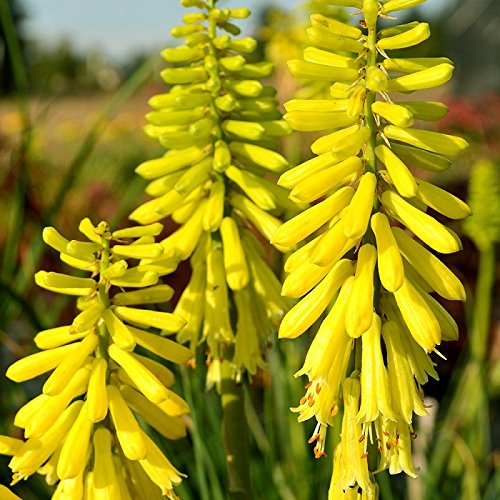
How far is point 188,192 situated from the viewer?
205 cm

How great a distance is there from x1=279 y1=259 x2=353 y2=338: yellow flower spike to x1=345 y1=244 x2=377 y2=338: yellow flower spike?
0.06 meters

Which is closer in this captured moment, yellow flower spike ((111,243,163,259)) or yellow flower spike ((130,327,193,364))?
yellow flower spike ((111,243,163,259))

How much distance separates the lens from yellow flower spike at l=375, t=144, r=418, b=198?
148cm

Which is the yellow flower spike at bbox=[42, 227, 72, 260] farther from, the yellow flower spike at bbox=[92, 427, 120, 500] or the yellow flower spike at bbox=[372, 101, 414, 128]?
the yellow flower spike at bbox=[372, 101, 414, 128]

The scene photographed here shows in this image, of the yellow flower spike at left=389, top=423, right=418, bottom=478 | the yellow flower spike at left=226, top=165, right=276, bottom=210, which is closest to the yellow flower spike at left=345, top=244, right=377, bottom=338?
the yellow flower spike at left=389, top=423, right=418, bottom=478

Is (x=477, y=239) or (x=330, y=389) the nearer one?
(x=330, y=389)

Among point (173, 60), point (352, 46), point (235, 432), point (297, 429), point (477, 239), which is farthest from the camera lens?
point (297, 429)

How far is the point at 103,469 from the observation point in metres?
1.59

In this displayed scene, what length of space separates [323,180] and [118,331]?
0.49 metres

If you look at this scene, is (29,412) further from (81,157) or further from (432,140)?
(81,157)

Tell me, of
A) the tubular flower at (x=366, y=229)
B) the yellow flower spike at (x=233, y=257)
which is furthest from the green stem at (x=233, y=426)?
the tubular flower at (x=366, y=229)

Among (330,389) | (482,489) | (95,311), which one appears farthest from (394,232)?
(482,489)

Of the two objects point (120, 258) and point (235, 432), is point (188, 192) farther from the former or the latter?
point (235, 432)

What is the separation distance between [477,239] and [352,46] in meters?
1.85
